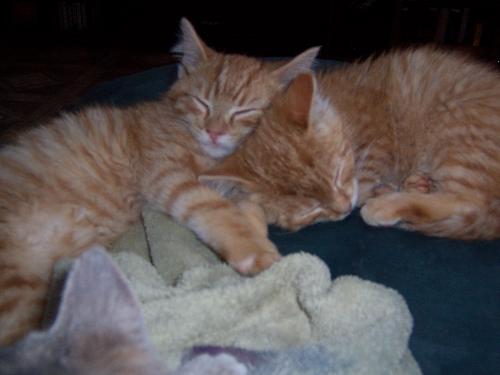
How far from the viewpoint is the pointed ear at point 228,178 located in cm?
134

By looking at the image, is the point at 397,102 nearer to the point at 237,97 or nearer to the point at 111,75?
the point at 237,97

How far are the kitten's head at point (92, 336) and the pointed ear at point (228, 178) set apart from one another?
0.69 metres

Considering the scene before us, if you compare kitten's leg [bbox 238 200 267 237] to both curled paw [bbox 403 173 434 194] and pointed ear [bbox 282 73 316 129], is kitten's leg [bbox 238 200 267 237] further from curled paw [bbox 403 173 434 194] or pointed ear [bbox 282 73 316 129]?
curled paw [bbox 403 173 434 194]

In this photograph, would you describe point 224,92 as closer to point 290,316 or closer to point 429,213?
point 429,213

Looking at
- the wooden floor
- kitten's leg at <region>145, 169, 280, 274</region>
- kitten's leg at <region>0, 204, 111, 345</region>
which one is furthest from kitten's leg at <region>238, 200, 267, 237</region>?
the wooden floor

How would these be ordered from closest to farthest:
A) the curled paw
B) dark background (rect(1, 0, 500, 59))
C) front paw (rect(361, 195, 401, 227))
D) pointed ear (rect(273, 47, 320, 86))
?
1. front paw (rect(361, 195, 401, 227))
2. the curled paw
3. pointed ear (rect(273, 47, 320, 86))
4. dark background (rect(1, 0, 500, 59))

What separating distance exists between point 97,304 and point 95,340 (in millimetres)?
45

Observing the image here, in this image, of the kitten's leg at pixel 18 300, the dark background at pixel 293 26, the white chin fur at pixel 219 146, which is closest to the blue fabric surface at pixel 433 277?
the white chin fur at pixel 219 146

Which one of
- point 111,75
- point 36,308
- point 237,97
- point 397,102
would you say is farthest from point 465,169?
point 111,75

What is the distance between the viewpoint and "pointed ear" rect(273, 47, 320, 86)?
5.62 ft

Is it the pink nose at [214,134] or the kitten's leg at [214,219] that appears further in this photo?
the pink nose at [214,134]

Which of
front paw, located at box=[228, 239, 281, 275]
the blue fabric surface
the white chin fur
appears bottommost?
the blue fabric surface

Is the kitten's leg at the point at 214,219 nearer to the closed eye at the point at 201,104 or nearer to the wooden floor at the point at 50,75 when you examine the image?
the closed eye at the point at 201,104

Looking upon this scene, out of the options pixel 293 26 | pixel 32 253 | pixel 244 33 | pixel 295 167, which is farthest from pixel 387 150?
pixel 244 33
